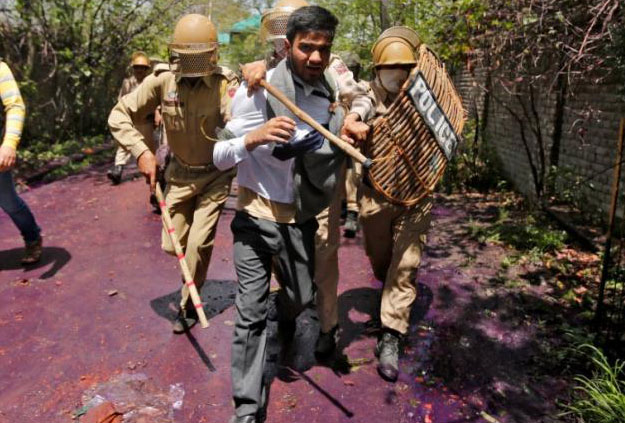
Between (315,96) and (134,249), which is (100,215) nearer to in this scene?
(134,249)

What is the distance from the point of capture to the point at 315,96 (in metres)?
2.87

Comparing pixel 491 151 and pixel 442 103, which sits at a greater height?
pixel 442 103

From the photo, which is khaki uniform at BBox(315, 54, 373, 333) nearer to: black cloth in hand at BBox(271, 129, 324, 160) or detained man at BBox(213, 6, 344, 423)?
detained man at BBox(213, 6, 344, 423)

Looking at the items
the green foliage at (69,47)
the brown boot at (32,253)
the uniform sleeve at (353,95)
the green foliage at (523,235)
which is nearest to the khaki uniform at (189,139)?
the uniform sleeve at (353,95)

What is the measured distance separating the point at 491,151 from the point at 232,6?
869 inches

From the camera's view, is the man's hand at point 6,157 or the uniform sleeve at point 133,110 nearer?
the uniform sleeve at point 133,110

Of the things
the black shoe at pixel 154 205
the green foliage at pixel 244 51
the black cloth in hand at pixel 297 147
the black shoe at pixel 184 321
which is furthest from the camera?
the green foliage at pixel 244 51

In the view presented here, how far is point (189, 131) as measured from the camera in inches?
147

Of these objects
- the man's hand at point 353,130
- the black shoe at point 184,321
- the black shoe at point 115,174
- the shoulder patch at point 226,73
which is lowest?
the black shoe at point 115,174

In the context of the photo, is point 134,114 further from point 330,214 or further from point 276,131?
point 276,131

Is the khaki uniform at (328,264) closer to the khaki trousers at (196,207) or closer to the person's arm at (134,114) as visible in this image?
the khaki trousers at (196,207)

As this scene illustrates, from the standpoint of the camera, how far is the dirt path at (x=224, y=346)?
121 inches

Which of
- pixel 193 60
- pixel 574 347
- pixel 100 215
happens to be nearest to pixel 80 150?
pixel 100 215

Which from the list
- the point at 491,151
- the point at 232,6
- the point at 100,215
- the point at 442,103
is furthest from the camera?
the point at 232,6
